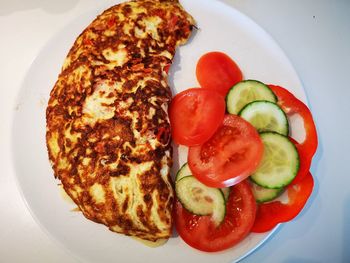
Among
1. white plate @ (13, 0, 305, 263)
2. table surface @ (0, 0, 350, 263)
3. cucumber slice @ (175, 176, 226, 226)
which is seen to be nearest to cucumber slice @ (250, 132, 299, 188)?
cucumber slice @ (175, 176, 226, 226)

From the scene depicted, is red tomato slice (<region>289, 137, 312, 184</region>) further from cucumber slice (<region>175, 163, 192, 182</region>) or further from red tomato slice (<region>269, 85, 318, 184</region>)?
cucumber slice (<region>175, 163, 192, 182</region>)

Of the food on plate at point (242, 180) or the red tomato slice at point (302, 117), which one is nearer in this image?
the food on plate at point (242, 180)

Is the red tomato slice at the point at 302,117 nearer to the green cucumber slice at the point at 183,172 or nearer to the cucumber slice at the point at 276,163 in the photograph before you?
the cucumber slice at the point at 276,163

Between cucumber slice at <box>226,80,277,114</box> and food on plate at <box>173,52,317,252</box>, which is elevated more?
cucumber slice at <box>226,80,277,114</box>

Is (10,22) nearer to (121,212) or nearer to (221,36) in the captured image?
(221,36)

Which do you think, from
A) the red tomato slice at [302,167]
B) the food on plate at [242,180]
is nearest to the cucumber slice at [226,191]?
the food on plate at [242,180]

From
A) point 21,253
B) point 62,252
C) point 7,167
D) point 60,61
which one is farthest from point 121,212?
point 60,61
